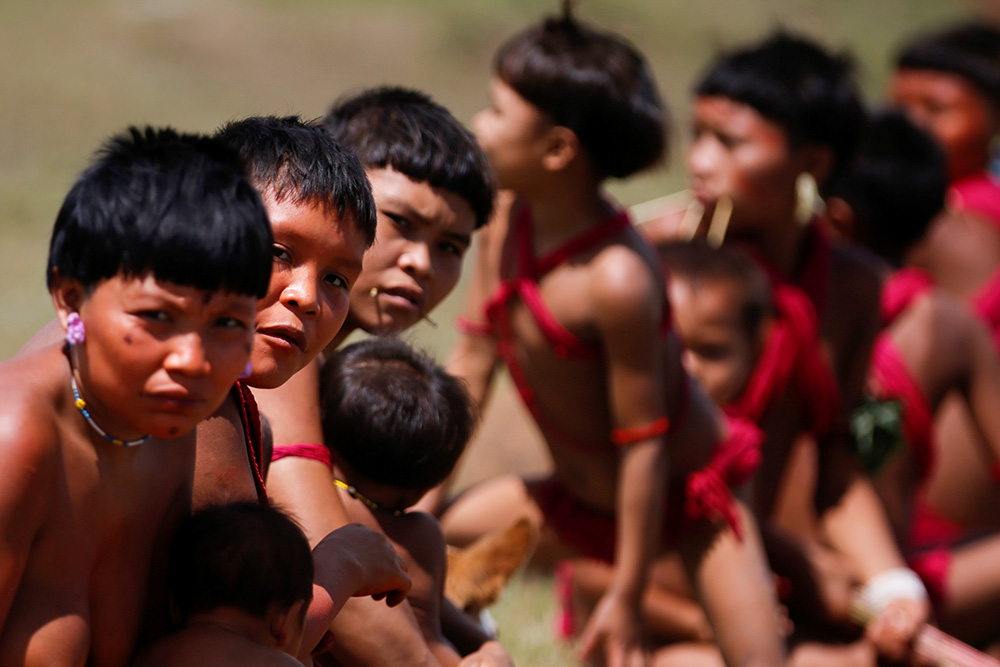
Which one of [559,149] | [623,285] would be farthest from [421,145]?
[559,149]

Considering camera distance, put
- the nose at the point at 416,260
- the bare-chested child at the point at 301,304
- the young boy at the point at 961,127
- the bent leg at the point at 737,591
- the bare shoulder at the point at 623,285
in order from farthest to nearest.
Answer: the young boy at the point at 961,127 < the bent leg at the point at 737,591 < the bare shoulder at the point at 623,285 < the nose at the point at 416,260 < the bare-chested child at the point at 301,304

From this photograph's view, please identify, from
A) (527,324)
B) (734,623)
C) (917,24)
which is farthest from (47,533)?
(917,24)

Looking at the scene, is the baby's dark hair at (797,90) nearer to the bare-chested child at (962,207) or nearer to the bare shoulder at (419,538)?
the bare-chested child at (962,207)

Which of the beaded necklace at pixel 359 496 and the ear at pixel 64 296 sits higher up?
the ear at pixel 64 296

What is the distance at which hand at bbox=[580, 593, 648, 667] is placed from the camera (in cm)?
294

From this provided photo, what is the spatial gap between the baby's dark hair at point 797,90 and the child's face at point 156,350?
2529mm

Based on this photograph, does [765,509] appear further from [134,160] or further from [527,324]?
[134,160]

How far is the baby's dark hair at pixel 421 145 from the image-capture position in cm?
225

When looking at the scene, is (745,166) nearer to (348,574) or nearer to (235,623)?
(348,574)

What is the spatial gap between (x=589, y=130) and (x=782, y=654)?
Answer: 139cm

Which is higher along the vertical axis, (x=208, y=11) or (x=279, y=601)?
(x=208, y=11)

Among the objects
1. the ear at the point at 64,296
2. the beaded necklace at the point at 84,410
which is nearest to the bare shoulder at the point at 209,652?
the beaded necklace at the point at 84,410

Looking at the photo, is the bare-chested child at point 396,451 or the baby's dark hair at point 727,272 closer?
the bare-chested child at point 396,451

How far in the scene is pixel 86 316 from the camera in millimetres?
1329
